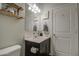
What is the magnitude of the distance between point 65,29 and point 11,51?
81cm

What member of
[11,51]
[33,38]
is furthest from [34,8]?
[11,51]

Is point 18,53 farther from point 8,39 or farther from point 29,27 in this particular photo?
point 29,27

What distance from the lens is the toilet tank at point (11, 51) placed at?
816 mm

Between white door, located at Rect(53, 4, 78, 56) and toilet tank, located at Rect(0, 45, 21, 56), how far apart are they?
20.7 inches

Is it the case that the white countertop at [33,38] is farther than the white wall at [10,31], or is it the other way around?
the white countertop at [33,38]

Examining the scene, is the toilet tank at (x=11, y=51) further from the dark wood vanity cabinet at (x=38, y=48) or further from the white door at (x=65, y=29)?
the white door at (x=65, y=29)

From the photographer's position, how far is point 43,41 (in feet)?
3.52

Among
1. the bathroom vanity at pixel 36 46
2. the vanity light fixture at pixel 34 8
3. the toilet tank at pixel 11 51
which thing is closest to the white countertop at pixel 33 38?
the bathroom vanity at pixel 36 46

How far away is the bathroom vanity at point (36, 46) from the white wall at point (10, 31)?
0.11 m

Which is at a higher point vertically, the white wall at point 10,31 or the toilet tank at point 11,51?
the white wall at point 10,31

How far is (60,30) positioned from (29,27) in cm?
46

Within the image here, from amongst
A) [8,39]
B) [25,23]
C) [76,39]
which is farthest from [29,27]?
[76,39]

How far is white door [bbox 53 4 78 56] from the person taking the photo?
3.51 ft

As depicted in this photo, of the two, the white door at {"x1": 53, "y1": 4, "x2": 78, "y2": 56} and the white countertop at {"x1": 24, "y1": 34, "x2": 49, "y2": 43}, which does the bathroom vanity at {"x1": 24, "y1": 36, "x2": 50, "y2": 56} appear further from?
the white door at {"x1": 53, "y1": 4, "x2": 78, "y2": 56}
